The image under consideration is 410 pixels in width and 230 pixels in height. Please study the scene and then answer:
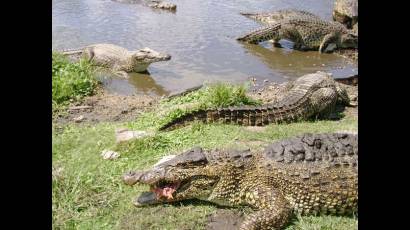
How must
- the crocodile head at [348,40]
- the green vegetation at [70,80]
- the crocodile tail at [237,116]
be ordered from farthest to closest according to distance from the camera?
the crocodile head at [348,40]
the green vegetation at [70,80]
the crocodile tail at [237,116]

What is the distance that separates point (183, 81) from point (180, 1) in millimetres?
7067

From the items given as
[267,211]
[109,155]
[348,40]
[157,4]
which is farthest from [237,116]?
[157,4]

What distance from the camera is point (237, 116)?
7.15 m

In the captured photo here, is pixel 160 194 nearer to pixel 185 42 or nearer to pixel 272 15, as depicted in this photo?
pixel 185 42

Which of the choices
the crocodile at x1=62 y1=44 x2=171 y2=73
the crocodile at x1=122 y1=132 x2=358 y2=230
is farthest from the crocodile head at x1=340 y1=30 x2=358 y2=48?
the crocodile at x1=122 y1=132 x2=358 y2=230

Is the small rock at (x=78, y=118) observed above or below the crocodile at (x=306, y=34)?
below

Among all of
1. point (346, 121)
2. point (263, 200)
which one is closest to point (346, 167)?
point (263, 200)

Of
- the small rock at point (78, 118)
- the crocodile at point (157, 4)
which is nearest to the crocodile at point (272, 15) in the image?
the crocodile at point (157, 4)

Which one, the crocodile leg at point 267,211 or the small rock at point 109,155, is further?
the small rock at point 109,155

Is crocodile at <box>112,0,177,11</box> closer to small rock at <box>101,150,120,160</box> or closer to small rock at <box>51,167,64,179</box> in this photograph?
small rock at <box>101,150,120,160</box>

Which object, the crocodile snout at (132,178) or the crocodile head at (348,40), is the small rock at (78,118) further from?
the crocodile head at (348,40)

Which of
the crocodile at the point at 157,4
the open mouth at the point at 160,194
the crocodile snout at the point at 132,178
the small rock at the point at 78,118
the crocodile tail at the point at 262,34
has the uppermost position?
the crocodile at the point at 157,4

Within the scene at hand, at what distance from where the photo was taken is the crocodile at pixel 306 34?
12518 millimetres
